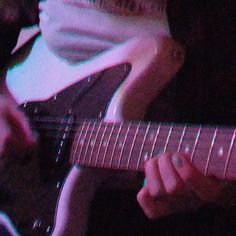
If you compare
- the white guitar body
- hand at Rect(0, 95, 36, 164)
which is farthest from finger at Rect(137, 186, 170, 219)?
hand at Rect(0, 95, 36, 164)

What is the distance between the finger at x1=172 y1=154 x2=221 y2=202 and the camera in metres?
0.74

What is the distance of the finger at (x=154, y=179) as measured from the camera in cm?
78

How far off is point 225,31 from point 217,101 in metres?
0.11

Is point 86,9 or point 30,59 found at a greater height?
point 86,9

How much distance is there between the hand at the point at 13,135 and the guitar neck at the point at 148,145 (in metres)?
0.10

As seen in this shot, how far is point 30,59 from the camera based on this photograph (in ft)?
3.91

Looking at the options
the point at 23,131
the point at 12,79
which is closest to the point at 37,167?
the point at 23,131

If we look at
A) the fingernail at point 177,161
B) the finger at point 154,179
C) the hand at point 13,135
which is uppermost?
the fingernail at point 177,161

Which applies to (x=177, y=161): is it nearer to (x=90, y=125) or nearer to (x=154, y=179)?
(x=154, y=179)

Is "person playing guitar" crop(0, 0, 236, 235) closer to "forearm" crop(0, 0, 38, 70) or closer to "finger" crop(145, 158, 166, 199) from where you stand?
"finger" crop(145, 158, 166, 199)

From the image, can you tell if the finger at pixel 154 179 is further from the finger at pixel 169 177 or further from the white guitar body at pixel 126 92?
the white guitar body at pixel 126 92

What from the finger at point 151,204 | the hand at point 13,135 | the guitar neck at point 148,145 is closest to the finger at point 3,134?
the hand at point 13,135

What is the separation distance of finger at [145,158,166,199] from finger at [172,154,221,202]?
0.03 meters

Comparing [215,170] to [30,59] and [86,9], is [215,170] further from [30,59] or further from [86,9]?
[30,59]
